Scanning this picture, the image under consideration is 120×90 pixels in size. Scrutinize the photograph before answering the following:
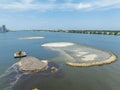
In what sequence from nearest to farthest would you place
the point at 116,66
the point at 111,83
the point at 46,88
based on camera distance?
1. the point at 46,88
2. the point at 111,83
3. the point at 116,66

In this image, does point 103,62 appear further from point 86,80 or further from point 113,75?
point 86,80

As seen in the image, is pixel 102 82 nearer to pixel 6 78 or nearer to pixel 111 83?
pixel 111 83

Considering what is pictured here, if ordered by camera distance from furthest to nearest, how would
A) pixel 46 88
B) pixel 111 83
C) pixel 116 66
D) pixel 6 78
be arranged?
pixel 116 66 < pixel 6 78 < pixel 111 83 < pixel 46 88

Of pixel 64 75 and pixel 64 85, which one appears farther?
pixel 64 75

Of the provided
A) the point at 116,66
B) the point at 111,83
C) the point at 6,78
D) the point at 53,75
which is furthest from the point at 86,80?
the point at 6,78

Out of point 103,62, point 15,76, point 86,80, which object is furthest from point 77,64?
point 15,76

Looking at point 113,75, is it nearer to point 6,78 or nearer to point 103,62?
point 103,62

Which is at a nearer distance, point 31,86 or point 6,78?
point 31,86

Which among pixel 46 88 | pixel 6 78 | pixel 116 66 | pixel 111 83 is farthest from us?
pixel 116 66
